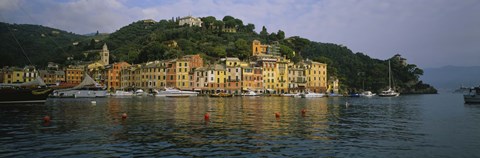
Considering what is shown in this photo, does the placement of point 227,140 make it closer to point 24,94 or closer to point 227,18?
point 24,94

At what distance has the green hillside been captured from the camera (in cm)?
12588

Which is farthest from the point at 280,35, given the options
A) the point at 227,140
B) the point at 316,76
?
the point at 227,140

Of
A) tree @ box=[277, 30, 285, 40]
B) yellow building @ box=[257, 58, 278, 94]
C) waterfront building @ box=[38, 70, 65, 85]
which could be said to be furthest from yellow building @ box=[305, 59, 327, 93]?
waterfront building @ box=[38, 70, 65, 85]

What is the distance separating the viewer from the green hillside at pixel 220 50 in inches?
4956

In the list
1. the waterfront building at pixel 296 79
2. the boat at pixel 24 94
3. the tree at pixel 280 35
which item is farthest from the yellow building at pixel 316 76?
the boat at pixel 24 94

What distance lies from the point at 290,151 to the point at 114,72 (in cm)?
11187

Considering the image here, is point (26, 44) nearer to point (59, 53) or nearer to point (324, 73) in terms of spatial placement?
point (59, 53)

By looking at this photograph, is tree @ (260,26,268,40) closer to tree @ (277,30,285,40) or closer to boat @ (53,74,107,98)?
tree @ (277,30,285,40)

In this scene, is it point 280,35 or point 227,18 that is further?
point 227,18

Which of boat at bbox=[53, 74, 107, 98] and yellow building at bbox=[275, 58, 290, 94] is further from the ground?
yellow building at bbox=[275, 58, 290, 94]

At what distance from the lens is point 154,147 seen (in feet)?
56.1

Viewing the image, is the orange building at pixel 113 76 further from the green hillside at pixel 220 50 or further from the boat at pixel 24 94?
the boat at pixel 24 94

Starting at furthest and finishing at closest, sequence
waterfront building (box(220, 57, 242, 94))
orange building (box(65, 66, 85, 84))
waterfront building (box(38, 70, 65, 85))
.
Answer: orange building (box(65, 66, 85, 84))
waterfront building (box(38, 70, 65, 85))
waterfront building (box(220, 57, 242, 94))

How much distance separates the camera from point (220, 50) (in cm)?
12331
